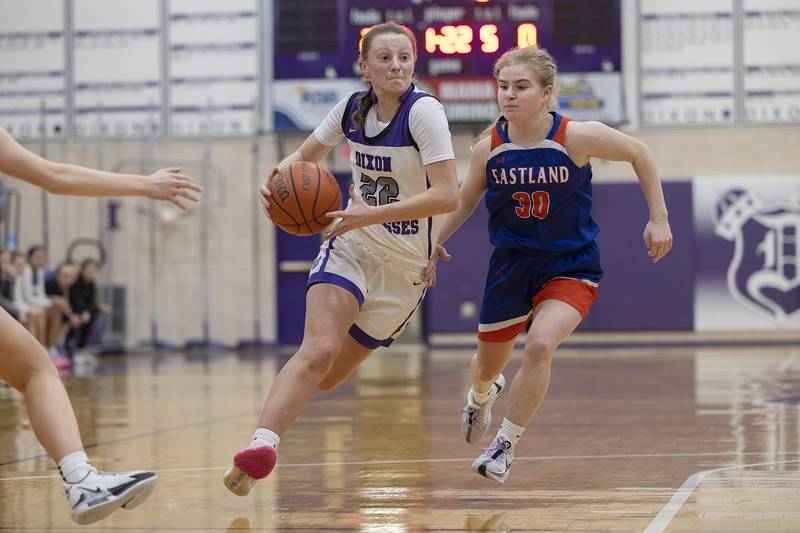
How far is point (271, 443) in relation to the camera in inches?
163

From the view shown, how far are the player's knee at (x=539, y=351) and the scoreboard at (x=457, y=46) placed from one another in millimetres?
10429

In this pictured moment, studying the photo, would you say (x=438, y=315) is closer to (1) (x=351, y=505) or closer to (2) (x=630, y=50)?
(2) (x=630, y=50)

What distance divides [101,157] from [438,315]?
208 inches

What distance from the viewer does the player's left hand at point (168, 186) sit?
12.1 feet

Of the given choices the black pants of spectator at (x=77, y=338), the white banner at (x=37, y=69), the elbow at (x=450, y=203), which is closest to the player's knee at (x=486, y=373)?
the elbow at (x=450, y=203)

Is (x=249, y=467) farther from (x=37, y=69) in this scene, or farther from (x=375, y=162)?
(x=37, y=69)

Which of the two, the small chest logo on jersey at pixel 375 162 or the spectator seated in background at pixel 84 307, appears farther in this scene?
the spectator seated in background at pixel 84 307

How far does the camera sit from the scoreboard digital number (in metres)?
14.9

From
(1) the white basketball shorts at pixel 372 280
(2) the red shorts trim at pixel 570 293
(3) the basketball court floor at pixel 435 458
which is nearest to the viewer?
(3) the basketball court floor at pixel 435 458

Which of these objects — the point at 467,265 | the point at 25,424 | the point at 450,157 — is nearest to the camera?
the point at 450,157

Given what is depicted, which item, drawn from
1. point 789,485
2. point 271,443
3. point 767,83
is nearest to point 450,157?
point 271,443

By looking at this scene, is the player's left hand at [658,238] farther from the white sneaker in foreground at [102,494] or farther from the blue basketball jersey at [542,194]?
the white sneaker in foreground at [102,494]

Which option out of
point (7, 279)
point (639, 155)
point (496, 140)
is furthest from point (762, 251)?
point (496, 140)

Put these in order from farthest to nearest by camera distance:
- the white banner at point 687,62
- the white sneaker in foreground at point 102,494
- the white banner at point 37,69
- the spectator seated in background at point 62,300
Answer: the white banner at point 37,69, the white banner at point 687,62, the spectator seated in background at point 62,300, the white sneaker in foreground at point 102,494
